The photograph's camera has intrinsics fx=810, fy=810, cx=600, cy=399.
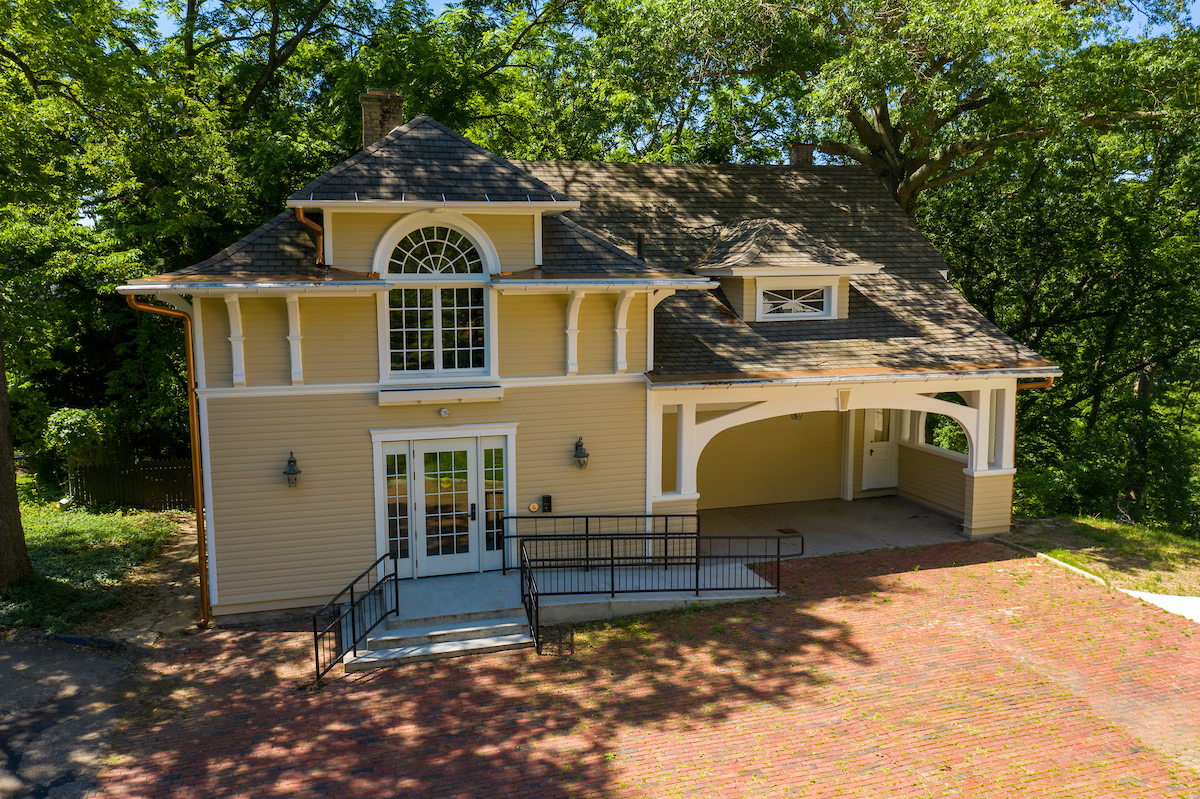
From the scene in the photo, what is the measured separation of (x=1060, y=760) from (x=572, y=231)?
8.72 meters

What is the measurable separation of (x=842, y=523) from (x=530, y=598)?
700 centimetres

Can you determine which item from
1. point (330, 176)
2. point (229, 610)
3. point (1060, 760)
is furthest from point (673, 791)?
point (330, 176)

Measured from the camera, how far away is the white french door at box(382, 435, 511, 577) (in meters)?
11.3

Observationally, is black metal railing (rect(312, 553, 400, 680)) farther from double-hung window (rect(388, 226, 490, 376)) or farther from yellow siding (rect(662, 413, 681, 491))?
yellow siding (rect(662, 413, 681, 491))

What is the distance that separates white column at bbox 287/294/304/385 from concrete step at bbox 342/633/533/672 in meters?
3.62

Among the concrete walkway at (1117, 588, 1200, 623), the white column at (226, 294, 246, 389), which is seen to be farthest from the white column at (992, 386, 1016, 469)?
the white column at (226, 294, 246, 389)

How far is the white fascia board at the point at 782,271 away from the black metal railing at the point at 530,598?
5.74 metres

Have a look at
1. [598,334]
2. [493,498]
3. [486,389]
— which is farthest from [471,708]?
[598,334]

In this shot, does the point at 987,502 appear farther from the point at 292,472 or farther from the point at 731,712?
the point at 292,472

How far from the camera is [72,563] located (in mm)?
12344

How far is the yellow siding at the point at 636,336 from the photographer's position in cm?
1202

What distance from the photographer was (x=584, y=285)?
11.1m

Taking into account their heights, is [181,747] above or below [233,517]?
below

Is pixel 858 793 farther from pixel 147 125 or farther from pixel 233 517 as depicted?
pixel 147 125
